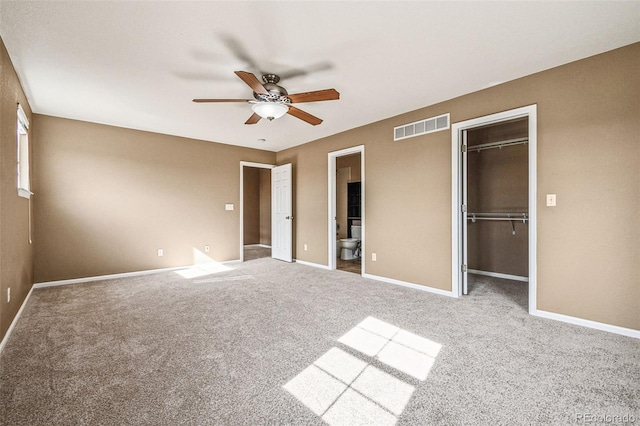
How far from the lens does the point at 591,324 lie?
8.75 feet

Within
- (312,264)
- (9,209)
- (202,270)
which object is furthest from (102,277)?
(312,264)

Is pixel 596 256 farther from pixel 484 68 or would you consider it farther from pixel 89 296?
pixel 89 296

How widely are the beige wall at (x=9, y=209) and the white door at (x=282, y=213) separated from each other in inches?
156

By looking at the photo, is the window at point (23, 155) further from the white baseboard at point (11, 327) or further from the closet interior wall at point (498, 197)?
the closet interior wall at point (498, 197)

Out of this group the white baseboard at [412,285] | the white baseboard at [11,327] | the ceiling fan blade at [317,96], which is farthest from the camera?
the white baseboard at [412,285]

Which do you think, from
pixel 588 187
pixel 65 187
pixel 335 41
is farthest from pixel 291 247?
pixel 588 187

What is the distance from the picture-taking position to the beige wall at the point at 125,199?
4.24 m

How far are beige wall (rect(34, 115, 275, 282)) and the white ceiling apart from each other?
3.05 feet

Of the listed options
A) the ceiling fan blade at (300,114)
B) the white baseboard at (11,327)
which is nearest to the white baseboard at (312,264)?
the ceiling fan blade at (300,114)

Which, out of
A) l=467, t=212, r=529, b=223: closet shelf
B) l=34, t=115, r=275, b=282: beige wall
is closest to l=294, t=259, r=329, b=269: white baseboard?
l=34, t=115, r=275, b=282: beige wall

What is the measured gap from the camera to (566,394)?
5.60 feet

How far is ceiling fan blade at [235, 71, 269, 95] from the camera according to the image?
2.33m

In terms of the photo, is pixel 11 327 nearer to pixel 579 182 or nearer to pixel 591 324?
pixel 591 324

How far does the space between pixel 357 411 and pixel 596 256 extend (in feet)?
8.79
